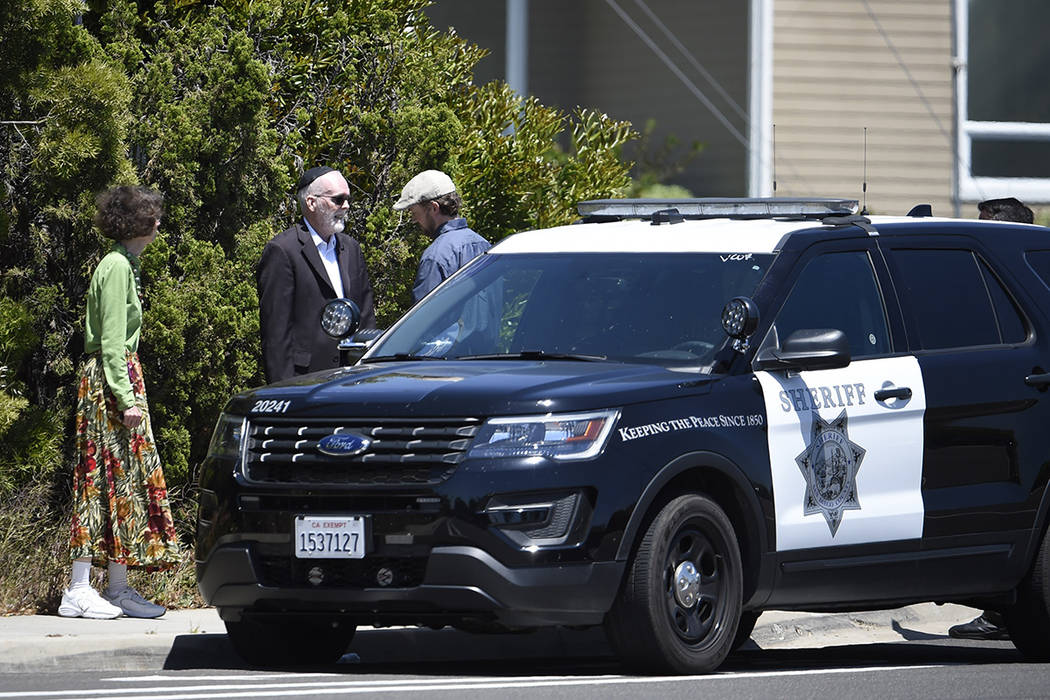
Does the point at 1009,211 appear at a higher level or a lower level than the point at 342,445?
higher

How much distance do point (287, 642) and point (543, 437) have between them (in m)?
1.84

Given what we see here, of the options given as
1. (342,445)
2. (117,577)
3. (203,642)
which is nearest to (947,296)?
(342,445)

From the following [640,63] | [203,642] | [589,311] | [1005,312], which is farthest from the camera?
[640,63]

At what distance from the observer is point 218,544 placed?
8.08 metres

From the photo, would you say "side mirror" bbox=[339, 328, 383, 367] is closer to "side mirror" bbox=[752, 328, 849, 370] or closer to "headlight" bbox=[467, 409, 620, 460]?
"headlight" bbox=[467, 409, 620, 460]

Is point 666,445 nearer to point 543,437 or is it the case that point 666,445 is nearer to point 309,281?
point 543,437

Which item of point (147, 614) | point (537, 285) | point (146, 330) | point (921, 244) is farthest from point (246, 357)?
point (921, 244)

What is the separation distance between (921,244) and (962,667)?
191 centimetres

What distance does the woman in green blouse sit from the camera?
9688 mm

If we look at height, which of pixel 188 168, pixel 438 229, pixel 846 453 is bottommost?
pixel 846 453

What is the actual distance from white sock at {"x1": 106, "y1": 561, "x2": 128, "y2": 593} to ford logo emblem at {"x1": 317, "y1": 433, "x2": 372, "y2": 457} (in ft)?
8.00

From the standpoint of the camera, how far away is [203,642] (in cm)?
909

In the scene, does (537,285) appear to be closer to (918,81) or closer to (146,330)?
(146,330)

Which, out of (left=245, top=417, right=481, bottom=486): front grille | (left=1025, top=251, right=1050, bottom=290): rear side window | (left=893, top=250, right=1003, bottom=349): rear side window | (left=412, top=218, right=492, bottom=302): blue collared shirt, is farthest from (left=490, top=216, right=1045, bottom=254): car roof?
(left=245, top=417, right=481, bottom=486): front grille
